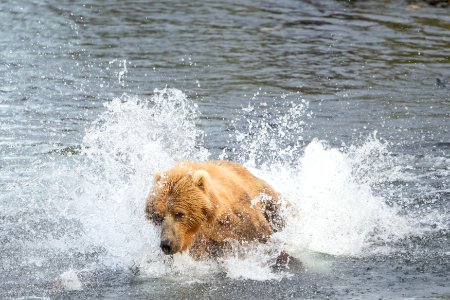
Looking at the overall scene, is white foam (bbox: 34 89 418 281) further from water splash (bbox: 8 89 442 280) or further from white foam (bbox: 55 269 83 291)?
white foam (bbox: 55 269 83 291)

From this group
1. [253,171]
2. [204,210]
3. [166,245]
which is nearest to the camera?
[166,245]

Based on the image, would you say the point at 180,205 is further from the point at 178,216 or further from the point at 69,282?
the point at 69,282

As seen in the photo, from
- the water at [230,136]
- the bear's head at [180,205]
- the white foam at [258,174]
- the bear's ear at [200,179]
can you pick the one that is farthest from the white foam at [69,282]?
the bear's ear at [200,179]

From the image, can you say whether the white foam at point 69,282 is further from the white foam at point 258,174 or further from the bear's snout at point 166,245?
the bear's snout at point 166,245

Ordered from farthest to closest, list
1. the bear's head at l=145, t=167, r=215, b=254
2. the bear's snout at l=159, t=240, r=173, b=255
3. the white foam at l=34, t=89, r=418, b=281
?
the white foam at l=34, t=89, r=418, b=281 < the bear's head at l=145, t=167, r=215, b=254 < the bear's snout at l=159, t=240, r=173, b=255

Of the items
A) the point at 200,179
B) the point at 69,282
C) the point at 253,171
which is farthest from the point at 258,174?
the point at 69,282

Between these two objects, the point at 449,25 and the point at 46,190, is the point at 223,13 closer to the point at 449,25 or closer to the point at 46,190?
the point at 449,25

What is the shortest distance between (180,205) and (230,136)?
5.38 metres

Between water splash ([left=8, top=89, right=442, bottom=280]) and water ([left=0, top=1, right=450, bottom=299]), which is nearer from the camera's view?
water ([left=0, top=1, right=450, bottom=299])

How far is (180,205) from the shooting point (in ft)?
24.5

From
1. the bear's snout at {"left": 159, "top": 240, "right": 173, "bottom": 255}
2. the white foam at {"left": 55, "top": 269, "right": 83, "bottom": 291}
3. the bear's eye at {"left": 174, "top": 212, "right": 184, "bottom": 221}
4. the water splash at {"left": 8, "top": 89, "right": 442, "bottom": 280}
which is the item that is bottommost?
the white foam at {"left": 55, "top": 269, "right": 83, "bottom": 291}

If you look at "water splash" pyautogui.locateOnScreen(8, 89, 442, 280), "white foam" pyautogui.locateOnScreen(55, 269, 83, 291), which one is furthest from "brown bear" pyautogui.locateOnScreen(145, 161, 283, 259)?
"white foam" pyautogui.locateOnScreen(55, 269, 83, 291)

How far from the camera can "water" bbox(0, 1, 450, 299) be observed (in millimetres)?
8156

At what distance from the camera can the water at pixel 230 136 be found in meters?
8.16
